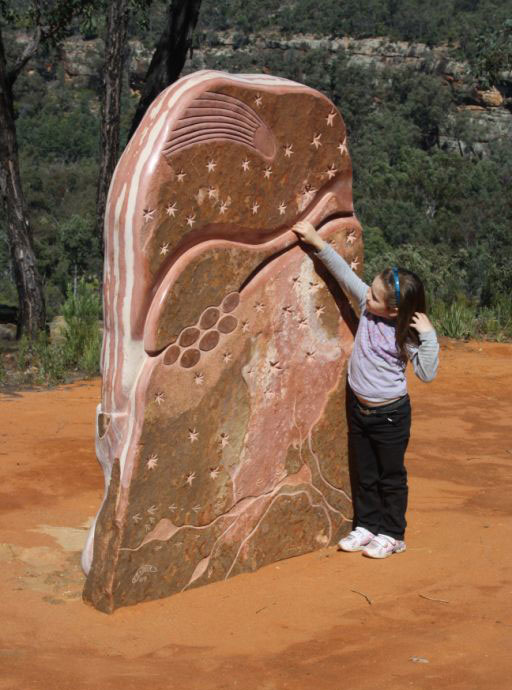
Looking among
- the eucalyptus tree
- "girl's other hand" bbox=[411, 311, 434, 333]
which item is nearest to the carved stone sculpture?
"girl's other hand" bbox=[411, 311, 434, 333]

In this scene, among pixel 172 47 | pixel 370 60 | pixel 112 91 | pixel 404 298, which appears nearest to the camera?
pixel 404 298

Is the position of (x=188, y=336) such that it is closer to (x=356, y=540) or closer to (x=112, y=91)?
(x=356, y=540)

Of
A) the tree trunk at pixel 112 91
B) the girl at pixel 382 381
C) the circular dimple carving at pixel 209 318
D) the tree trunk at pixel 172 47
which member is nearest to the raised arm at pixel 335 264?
the girl at pixel 382 381

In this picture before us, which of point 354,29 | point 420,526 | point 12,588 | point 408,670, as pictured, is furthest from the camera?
point 354,29

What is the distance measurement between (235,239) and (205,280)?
0.25 m

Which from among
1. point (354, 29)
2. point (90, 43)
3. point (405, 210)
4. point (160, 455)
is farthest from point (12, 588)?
point (354, 29)

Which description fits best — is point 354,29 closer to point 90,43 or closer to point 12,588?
point 90,43

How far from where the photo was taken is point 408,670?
312 centimetres

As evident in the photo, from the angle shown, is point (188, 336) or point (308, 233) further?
point (308, 233)

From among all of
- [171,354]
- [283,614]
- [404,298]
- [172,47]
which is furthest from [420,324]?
[172,47]

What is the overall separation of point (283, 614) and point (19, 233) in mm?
8206

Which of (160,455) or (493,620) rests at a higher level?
(160,455)

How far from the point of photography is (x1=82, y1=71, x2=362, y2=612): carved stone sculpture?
3807 millimetres

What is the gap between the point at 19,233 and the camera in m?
11.2
